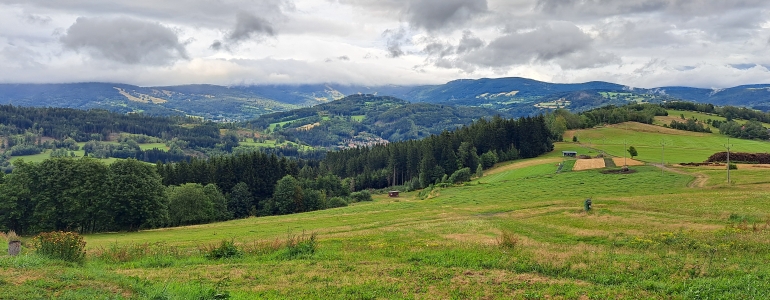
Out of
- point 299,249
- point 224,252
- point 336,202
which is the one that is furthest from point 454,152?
point 224,252

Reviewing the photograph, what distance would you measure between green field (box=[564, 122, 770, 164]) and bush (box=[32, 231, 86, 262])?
301ft

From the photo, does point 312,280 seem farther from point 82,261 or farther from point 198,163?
point 198,163

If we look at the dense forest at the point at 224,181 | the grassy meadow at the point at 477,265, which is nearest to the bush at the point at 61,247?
the grassy meadow at the point at 477,265

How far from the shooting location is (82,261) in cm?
2033

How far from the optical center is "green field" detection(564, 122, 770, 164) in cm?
9650

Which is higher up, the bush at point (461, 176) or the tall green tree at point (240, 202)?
the bush at point (461, 176)

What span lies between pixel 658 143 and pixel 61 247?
13704 centimetres

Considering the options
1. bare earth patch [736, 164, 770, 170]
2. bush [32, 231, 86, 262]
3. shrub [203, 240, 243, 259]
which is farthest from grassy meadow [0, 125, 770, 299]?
bare earth patch [736, 164, 770, 170]

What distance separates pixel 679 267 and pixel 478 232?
15.0 meters

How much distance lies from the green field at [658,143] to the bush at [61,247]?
91746 mm

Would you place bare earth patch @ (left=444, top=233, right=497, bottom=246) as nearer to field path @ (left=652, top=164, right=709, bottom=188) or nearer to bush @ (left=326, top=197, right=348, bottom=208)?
field path @ (left=652, top=164, right=709, bottom=188)

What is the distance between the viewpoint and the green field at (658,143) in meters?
96.5

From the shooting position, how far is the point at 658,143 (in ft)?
397

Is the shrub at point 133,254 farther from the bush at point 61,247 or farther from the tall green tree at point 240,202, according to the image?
the tall green tree at point 240,202
